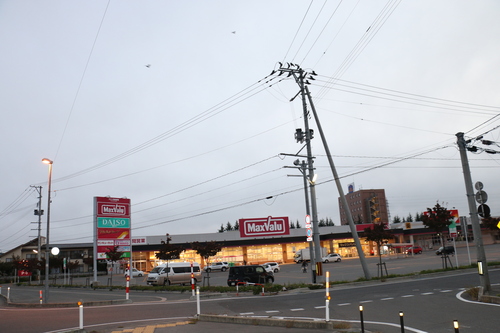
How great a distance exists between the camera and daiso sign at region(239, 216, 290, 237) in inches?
2569

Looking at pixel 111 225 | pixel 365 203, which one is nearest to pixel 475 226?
pixel 111 225

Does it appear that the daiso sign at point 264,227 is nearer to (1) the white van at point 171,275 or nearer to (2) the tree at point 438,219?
(1) the white van at point 171,275

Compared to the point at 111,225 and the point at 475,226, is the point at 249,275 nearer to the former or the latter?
the point at 475,226

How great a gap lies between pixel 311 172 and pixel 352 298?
11.0m

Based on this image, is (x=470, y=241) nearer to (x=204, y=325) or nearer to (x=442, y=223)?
(x=442, y=223)

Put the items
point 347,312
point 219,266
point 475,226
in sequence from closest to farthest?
point 347,312, point 475,226, point 219,266

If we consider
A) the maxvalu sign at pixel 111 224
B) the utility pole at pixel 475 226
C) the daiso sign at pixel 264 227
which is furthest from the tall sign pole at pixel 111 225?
the utility pole at pixel 475 226

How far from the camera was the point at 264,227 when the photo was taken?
6650 cm

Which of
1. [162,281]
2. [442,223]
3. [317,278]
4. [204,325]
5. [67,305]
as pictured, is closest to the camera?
[204,325]

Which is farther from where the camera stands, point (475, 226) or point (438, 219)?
point (438, 219)

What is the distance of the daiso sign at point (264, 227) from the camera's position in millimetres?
65250

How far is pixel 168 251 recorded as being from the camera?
1485 inches

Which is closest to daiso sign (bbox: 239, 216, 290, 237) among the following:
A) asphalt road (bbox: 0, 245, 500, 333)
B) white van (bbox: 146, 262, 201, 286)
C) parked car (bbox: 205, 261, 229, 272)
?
parked car (bbox: 205, 261, 229, 272)

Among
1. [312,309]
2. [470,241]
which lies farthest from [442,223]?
[470,241]
